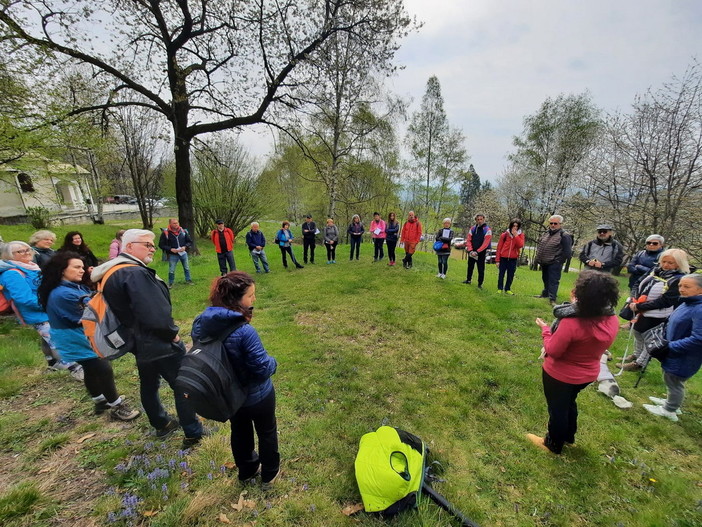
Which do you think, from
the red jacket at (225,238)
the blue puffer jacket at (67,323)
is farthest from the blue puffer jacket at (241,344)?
→ the red jacket at (225,238)

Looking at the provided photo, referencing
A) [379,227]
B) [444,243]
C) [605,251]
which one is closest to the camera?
[605,251]

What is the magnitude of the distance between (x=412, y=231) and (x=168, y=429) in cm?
779

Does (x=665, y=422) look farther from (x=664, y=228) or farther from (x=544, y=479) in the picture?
(x=664, y=228)

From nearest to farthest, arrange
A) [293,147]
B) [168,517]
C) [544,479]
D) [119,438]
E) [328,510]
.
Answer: [168,517], [328,510], [544,479], [119,438], [293,147]

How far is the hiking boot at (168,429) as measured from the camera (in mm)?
2959

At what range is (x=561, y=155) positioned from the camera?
19.6m

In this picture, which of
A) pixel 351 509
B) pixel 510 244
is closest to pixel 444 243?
pixel 510 244

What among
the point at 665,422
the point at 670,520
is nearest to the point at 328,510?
the point at 670,520

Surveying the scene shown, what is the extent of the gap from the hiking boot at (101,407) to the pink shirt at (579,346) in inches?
189

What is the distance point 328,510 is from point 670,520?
261cm

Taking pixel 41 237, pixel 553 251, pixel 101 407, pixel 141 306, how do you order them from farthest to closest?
pixel 553 251 < pixel 41 237 < pixel 101 407 < pixel 141 306

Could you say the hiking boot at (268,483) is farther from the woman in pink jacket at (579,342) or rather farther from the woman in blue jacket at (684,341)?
the woman in blue jacket at (684,341)

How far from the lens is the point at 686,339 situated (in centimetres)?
304

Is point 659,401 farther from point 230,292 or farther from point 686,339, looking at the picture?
point 230,292
